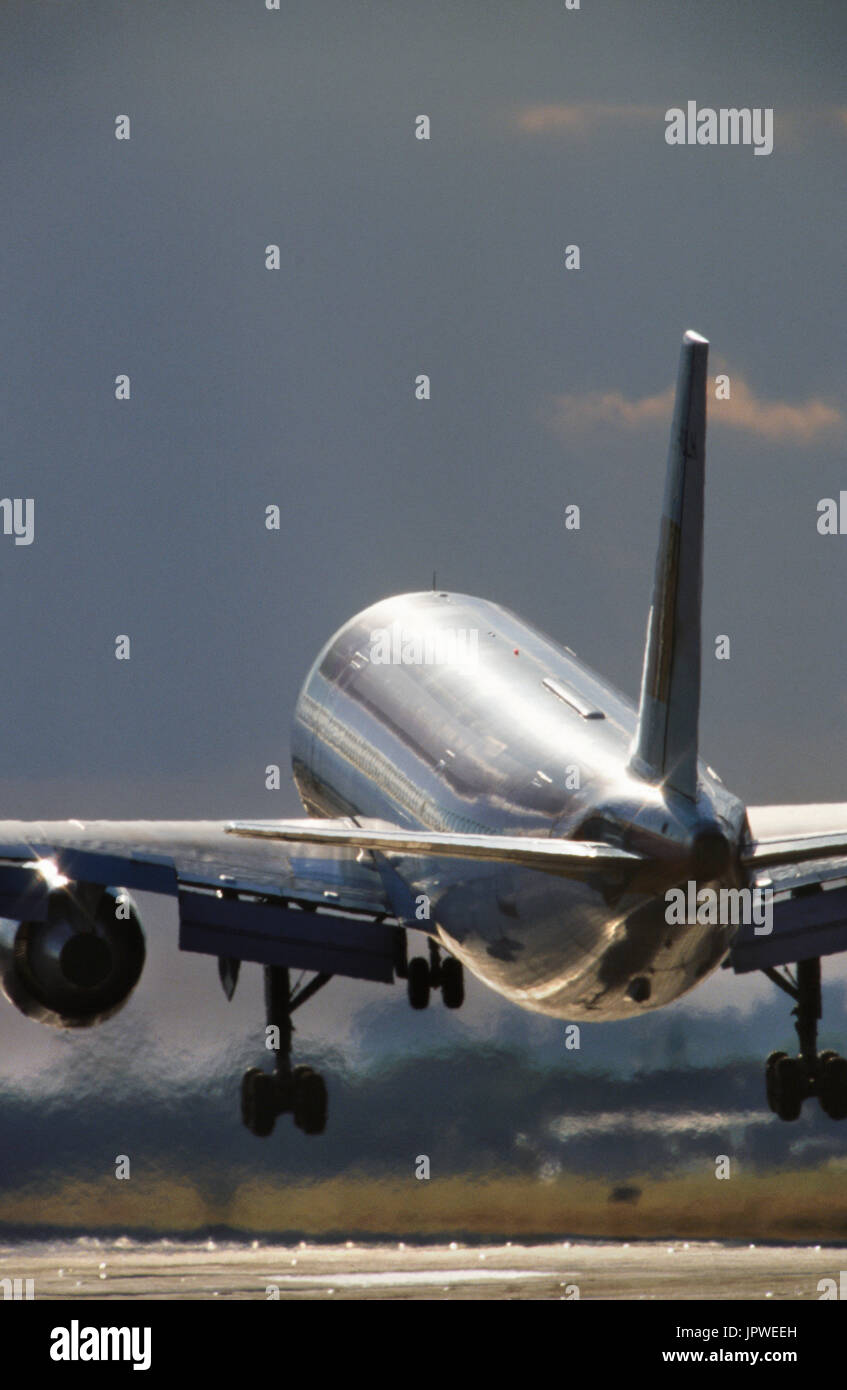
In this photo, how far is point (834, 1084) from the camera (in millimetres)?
53219

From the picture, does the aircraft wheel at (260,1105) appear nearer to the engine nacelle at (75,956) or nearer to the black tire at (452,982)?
the black tire at (452,982)

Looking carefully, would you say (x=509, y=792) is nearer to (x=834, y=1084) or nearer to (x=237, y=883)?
(x=237, y=883)

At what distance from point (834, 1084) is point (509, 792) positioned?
10.1 meters

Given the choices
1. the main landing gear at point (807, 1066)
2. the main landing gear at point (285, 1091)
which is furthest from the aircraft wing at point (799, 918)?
the main landing gear at point (285, 1091)

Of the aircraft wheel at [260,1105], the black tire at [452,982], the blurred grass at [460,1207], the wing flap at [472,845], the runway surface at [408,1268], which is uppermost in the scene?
the black tire at [452,982]

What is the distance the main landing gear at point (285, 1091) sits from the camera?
176 ft

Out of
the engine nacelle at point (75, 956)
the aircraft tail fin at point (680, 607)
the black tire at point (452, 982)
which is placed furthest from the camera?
the black tire at point (452, 982)

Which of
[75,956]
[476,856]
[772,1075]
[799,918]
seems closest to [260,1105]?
[75,956]

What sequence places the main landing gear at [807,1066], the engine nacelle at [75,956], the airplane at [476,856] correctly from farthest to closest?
1. the main landing gear at [807,1066]
2. the engine nacelle at [75,956]
3. the airplane at [476,856]

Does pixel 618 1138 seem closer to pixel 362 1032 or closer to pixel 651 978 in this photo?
pixel 362 1032

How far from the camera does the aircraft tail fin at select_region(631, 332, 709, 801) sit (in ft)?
136

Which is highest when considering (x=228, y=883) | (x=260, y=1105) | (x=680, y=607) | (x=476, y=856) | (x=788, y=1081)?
(x=680, y=607)

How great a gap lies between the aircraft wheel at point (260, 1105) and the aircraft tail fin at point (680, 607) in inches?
523
